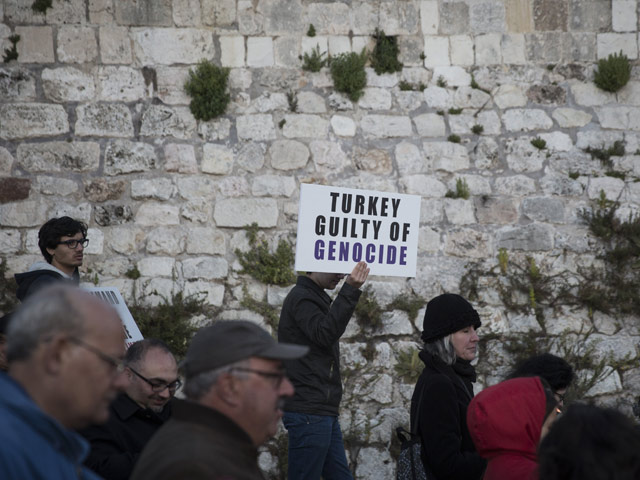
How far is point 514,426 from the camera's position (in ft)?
9.45

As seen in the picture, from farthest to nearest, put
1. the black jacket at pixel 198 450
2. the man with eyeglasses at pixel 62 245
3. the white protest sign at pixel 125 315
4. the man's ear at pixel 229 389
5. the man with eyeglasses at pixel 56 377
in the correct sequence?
the man with eyeglasses at pixel 62 245
the white protest sign at pixel 125 315
the man's ear at pixel 229 389
the black jacket at pixel 198 450
the man with eyeglasses at pixel 56 377

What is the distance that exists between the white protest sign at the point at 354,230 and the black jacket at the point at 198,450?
2.38m

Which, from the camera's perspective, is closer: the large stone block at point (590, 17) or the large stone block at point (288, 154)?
the large stone block at point (288, 154)

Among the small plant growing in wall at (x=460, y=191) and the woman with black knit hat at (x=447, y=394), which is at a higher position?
the small plant growing in wall at (x=460, y=191)

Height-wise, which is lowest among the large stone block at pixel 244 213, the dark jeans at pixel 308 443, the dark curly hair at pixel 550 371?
the dark jeans at pixel 308 443

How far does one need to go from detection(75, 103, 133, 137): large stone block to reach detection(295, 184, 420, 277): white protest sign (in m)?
2.96

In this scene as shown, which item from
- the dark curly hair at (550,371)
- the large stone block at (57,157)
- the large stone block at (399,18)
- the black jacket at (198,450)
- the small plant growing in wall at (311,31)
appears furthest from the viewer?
the large stone block at (399,18)

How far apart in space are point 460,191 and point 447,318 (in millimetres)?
3278

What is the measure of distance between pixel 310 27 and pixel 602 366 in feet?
13.0

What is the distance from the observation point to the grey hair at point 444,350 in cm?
394

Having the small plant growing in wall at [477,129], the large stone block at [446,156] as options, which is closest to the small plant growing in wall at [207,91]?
the large stone block at [446,156]

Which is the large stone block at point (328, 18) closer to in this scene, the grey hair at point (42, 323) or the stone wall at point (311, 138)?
the stone wall at point (311, 138)

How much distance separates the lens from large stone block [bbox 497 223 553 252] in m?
7.04

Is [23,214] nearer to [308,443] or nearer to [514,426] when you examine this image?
[308,443]
